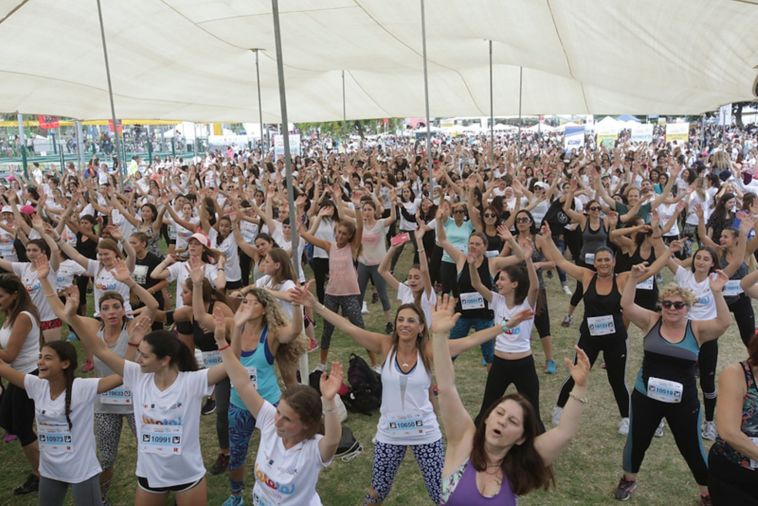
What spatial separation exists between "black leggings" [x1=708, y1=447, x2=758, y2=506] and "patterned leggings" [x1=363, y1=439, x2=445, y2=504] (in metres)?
1.37

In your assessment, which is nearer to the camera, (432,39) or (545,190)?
(545,190)

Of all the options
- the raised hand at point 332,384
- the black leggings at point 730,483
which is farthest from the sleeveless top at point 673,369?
the raised hand at point 332,384

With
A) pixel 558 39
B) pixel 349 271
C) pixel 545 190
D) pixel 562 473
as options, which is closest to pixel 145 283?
pixel 349 271

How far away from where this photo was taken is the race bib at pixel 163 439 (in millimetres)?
3078

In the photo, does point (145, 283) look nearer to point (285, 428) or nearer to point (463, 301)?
point (463, 301)

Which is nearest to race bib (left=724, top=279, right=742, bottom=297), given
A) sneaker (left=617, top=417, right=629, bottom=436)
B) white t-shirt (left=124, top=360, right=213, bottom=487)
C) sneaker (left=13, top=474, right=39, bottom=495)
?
sneaker (left=617, top=417, right=629, bottom=436)

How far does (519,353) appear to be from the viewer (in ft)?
14.2

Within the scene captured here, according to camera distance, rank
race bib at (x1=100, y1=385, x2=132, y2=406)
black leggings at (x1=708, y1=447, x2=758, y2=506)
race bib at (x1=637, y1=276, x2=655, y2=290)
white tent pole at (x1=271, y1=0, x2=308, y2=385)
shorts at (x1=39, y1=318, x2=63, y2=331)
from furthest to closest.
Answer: race bib at (x1=637, y1=276, x2=655, y2=290)
shorts at (x1=39, y1=318, x2=63, y2=331)
white tent pole at (x1=271, y1=0, x2=308, y2=385)
race bib at (x1=100, y1=385, x2=132, y2=406)
black leggings at (x1=708, y1=447, x2=758, y2=506)

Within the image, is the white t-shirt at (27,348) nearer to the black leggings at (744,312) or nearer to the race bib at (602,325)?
the race bib at (602,325)

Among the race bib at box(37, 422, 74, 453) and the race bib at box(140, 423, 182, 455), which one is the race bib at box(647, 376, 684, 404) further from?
the race bib at box(37, 422, 74, 453)

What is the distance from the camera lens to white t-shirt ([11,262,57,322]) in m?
5.23

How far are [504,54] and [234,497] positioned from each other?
35.9ft

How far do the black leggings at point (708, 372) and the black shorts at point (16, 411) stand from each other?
16.0 ft

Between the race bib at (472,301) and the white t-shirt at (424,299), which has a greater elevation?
the white t-shirt at (424,299)
